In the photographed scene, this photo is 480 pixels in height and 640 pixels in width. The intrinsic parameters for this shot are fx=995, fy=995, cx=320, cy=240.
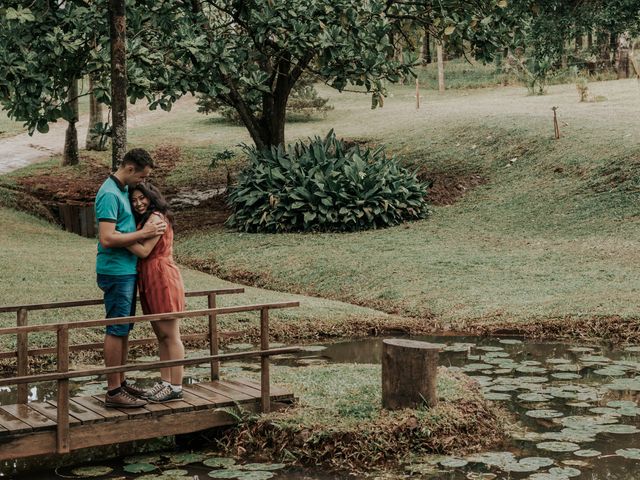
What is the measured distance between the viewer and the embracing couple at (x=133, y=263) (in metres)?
7.12

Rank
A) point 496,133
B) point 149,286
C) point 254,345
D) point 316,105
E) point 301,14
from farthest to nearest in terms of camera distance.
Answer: point 316,105 < point 496,133 < point 301,14 < point 254,345 < point 149,286

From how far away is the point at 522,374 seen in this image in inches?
387

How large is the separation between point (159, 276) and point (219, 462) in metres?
1.44

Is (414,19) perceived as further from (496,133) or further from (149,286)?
(149,286)

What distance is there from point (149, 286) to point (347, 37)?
1222 centimetres

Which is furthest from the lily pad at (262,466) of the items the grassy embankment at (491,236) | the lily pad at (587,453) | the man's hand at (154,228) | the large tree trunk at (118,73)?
the grassy embankment at (491,236)

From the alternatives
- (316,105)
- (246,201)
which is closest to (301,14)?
(246,201)

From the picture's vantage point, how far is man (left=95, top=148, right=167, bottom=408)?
7.08m

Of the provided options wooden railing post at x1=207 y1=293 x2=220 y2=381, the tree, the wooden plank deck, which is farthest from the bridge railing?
the tree

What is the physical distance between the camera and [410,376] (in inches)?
304

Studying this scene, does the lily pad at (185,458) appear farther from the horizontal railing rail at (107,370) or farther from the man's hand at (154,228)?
the man's hand at (154,228)

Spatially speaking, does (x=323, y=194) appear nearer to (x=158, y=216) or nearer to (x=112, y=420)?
(x=158, y=216)

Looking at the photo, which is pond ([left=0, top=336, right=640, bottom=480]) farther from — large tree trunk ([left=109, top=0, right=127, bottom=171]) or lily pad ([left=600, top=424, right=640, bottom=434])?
large tree trunk ([left=109, top=0, right=127, bottom=171])

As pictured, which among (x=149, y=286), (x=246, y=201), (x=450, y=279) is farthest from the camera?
(x=246, y=201)
